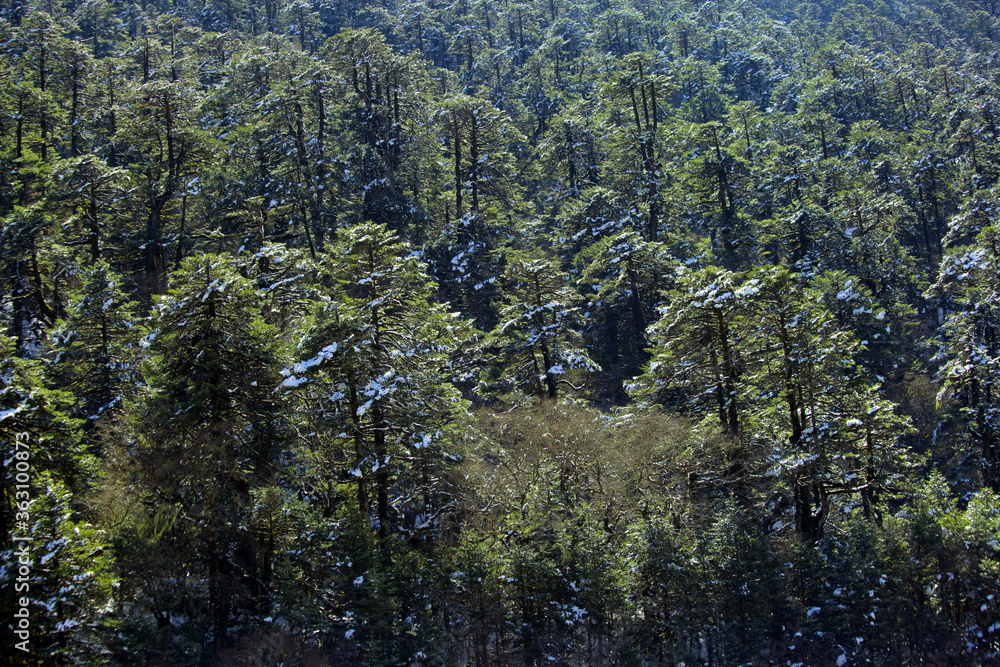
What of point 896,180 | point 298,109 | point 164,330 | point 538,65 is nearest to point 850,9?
point 538,65

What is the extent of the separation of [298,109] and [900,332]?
40.0m

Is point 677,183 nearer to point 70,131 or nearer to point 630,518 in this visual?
point 630,518

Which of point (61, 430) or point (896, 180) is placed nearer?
point (61, 430)

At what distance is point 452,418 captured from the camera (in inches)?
782

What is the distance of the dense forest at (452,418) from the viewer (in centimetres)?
1670

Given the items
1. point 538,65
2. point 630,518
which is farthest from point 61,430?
point 538,65

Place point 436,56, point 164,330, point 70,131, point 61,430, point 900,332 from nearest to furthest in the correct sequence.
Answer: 1. point 61,430
2. point 164,330
3. point 900,332
4. point 70,131
5. point 436,56

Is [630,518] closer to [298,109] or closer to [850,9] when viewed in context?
[298,109]

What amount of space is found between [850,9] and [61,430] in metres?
140

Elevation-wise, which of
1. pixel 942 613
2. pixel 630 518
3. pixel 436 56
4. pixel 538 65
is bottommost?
pixel 942 613

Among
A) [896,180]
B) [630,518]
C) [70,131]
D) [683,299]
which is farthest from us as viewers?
[896,180]

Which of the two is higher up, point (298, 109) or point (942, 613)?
point (298, 109)

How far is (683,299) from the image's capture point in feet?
77.2

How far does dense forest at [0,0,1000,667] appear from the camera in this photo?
1670 cm
